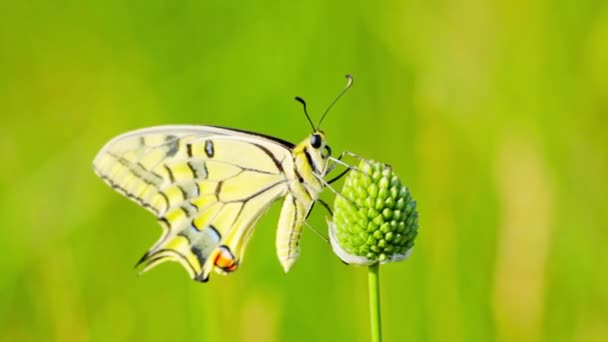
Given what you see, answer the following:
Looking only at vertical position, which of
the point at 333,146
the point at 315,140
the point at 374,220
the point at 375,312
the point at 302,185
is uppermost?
the point at 333,146

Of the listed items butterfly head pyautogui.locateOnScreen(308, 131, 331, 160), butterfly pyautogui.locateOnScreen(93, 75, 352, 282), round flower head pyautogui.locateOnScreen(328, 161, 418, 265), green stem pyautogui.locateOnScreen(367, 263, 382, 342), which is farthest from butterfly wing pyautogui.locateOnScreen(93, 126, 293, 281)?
green stem pyautogui.locateOnScreen(367, 263, 382, 342)

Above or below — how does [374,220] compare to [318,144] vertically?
below

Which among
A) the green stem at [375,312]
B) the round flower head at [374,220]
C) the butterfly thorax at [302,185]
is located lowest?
the green stem at [375,312]

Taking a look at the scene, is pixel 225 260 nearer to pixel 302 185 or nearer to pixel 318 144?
pixel 302 185

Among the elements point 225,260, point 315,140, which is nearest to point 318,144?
point 315,140

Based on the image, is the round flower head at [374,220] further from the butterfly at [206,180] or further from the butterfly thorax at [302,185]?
the butterfly at [206,180]

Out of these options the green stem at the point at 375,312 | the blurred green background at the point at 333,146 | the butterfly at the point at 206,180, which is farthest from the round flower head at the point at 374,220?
the blurred green background at the point at 333,146

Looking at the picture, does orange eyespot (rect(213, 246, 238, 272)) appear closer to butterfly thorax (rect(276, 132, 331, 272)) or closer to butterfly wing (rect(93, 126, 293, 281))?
butterfly wing (rect(93, 126, 293, 281))
